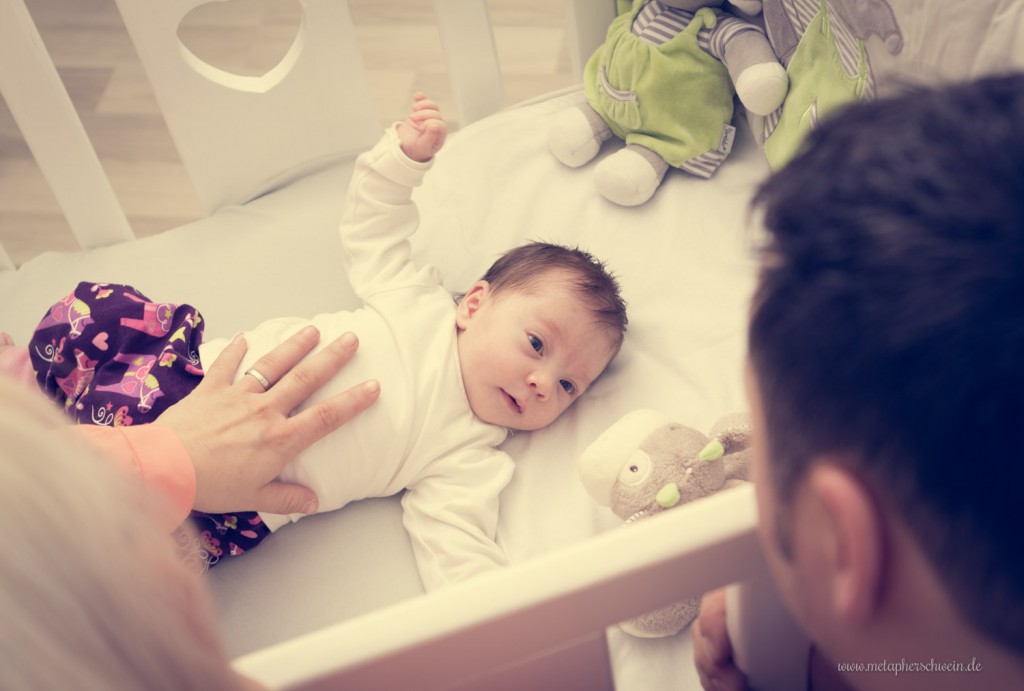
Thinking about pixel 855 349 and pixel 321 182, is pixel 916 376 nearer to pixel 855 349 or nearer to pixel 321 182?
pixel 855 349

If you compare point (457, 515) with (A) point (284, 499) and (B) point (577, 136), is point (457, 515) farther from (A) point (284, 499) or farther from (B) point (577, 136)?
(B) point (577, 136)

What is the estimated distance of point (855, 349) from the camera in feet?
1.07

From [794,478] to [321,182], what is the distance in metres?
0.86

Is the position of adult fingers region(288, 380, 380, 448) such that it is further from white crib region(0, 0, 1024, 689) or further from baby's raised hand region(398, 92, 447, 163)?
baby's raised hand region(398, 92, 447, 163)

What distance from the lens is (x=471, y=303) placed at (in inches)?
36.6

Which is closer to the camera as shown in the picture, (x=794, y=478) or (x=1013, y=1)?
(x=794, y=478)

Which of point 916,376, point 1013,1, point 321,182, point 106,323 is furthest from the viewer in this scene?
point 321,182

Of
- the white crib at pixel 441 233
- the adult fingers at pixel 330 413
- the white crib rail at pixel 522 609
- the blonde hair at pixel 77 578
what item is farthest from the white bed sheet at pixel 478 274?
the blonde hair at pixel 77 578

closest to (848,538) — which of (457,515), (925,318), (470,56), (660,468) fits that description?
(925,318)

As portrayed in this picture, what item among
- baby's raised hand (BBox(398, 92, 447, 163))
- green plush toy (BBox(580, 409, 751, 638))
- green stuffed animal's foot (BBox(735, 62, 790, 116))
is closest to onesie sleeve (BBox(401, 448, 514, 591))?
green plush toy (BBox(580, 409, 751, 638))

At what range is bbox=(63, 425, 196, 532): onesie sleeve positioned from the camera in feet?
2.13

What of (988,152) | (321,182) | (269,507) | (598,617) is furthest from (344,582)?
(988,152)

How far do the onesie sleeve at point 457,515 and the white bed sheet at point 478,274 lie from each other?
0.02 meters

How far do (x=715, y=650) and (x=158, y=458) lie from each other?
17.0 inches
